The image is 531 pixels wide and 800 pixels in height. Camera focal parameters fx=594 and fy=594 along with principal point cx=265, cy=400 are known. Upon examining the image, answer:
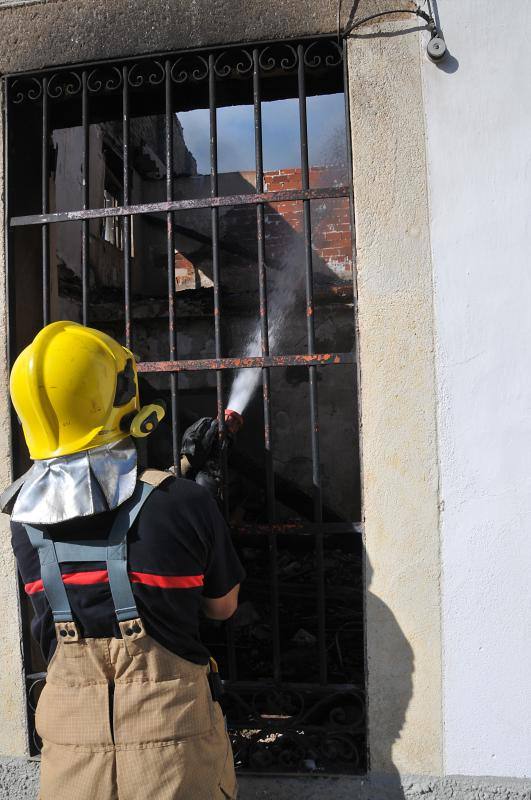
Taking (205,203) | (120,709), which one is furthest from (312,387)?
(120,709)

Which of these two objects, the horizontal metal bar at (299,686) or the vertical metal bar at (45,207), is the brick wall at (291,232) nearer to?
the vertical metal bar at (45,207)

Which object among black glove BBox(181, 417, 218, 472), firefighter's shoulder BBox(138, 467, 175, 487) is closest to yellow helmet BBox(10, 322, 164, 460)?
firefighter's shoulder BBox(138, 467, 175, 487)

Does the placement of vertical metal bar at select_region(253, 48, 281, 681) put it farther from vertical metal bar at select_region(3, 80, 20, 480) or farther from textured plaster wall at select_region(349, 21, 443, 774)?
vertical metal bar at select_region(3, 80, 20, 480)

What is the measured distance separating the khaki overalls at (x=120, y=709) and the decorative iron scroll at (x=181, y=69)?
207 cm

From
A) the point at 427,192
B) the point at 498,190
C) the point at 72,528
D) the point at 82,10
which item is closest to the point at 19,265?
the point at 82,10

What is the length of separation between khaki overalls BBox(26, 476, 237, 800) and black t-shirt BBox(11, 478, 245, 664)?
0.09 feet

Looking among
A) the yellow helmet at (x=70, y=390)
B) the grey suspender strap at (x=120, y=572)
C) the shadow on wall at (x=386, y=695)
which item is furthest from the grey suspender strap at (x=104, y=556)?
the shadow on wall at (x=386, y=695)

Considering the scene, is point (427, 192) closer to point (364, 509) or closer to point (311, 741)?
point (364, 509)

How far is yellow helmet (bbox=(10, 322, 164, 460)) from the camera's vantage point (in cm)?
167

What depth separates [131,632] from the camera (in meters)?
1.72

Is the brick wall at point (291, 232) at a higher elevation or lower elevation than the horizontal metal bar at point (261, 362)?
higher

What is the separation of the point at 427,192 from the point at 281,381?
5924mm

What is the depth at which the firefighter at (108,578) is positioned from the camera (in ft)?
5.59

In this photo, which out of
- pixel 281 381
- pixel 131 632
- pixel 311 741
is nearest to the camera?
pixel 131 632
